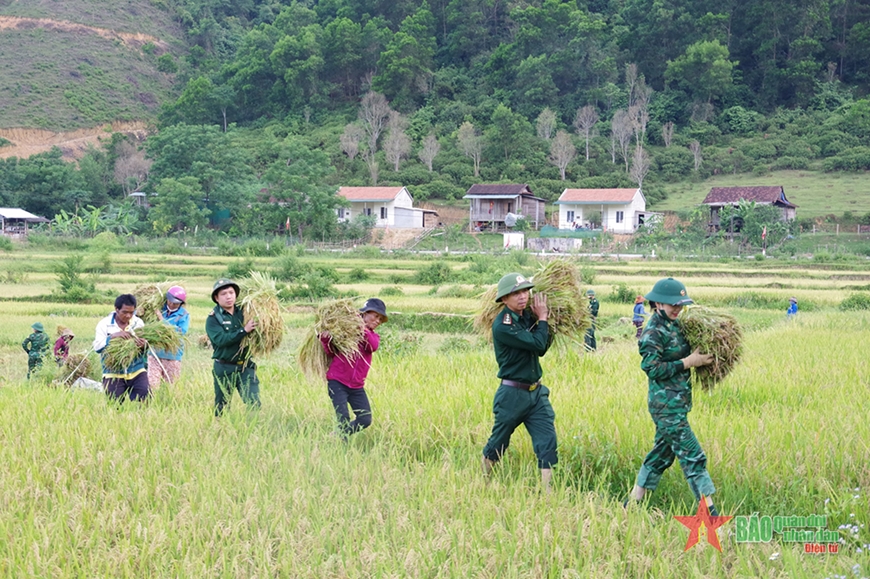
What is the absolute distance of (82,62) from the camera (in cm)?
8919

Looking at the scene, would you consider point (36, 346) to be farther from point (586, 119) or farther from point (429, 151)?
point (586, 119)

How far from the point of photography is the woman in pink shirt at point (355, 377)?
6.25 metres

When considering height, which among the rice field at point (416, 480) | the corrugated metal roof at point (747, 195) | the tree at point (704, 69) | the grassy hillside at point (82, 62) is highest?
the grassy hillside at point (82, 62)

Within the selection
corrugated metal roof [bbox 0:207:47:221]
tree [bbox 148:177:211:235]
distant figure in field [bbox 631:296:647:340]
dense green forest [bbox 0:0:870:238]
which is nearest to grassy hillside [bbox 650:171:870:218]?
dense green forest [bbox 0:0:870:238]

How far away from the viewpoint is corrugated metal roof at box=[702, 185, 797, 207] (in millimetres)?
47438

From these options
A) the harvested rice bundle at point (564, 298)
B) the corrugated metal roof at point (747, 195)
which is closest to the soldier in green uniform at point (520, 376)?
the harvested rice bundle at point (564, 298)

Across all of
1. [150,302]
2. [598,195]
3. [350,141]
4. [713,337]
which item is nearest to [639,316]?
[713,337]

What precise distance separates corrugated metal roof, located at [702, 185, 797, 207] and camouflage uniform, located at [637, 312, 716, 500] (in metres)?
44.6

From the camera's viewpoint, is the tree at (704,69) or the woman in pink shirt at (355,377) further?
the tree at (704,69)

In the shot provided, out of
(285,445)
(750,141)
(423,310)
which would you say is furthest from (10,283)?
(750,141)

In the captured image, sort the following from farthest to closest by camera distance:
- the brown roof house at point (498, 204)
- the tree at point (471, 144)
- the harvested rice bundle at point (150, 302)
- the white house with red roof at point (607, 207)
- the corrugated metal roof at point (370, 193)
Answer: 1. the tree at point (471, 144)
2. the brown roof house at point (498, 204)
3. the corrugated metal roof at point (370, 193)
4. the white house with red roof at point (607, 207)
5. the harvested rice bundle at point (150, 302)

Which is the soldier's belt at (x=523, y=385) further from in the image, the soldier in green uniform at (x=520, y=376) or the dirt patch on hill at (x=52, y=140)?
the dirt patch on hill at (x=52, y=140)

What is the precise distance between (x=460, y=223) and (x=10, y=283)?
1377 inches

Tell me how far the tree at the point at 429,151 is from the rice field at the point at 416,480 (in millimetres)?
55637
